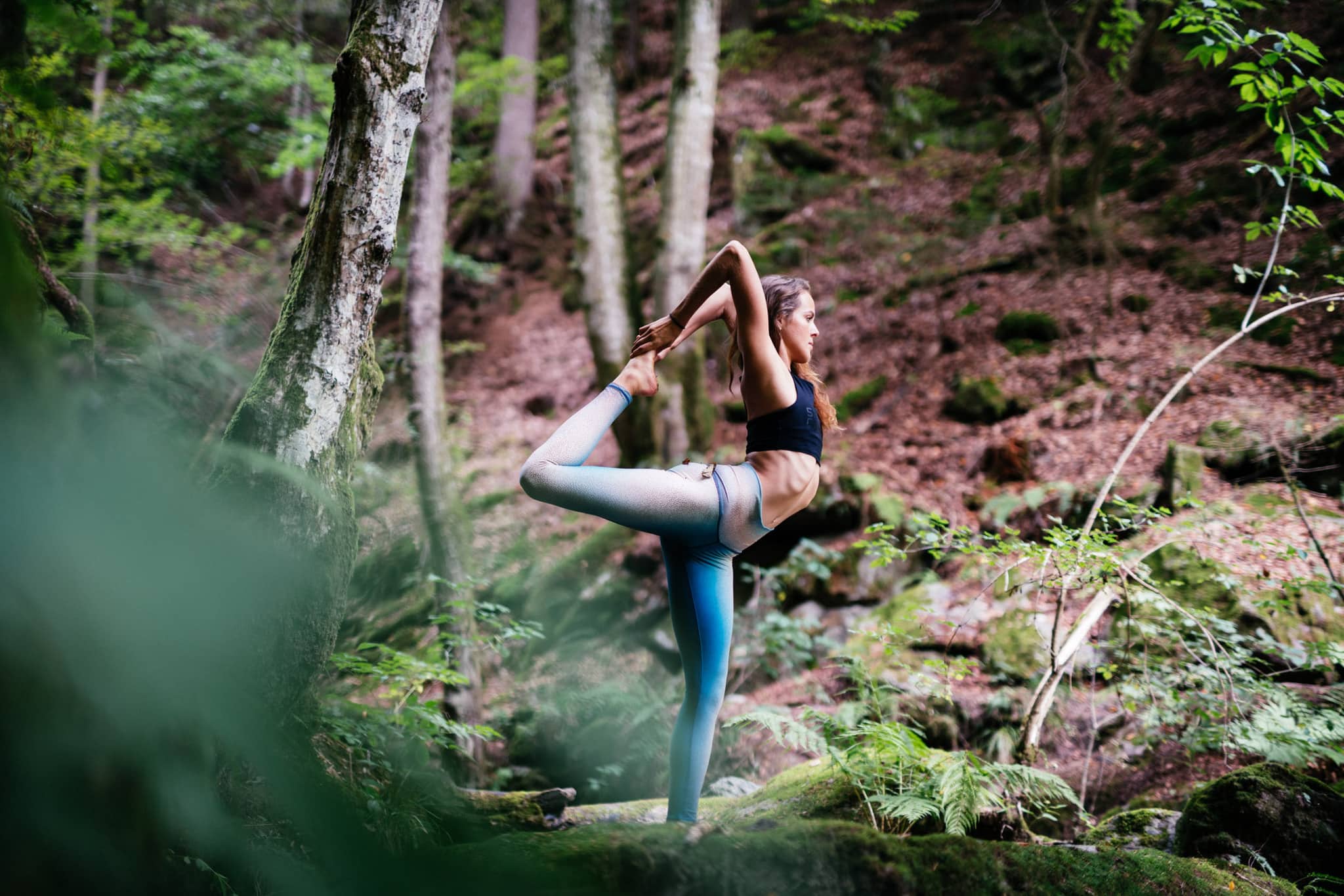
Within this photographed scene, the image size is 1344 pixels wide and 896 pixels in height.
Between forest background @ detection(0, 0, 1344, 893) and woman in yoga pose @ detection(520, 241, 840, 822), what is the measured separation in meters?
0.60

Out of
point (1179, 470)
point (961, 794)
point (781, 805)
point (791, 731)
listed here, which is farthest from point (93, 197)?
point (1179, 470)

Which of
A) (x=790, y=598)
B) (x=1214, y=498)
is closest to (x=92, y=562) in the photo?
(x=790, y=598)

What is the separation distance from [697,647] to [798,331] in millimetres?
1276

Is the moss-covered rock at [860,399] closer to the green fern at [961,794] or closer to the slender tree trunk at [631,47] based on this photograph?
the green fern at [961,794]

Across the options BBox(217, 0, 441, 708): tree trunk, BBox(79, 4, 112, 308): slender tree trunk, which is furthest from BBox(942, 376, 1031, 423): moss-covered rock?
BBox(79, 4, 112, 308): slender tree trunk

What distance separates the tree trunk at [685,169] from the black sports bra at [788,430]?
509 centimetres

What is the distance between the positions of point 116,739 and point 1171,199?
445 inches

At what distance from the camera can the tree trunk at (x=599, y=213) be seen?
7965 mm

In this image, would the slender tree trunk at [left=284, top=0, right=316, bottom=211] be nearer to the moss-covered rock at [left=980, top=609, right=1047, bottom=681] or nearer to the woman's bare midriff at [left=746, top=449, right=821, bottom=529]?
the woman's bare midriff at [left=746, top=449, right=821, bottom=529]

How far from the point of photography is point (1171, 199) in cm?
885

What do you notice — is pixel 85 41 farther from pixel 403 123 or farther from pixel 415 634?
pixel 415 634

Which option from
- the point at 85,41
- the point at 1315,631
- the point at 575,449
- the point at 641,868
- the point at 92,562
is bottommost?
the point at 1315,631

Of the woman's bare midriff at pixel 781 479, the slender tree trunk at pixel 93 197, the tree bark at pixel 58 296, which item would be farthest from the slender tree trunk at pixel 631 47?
the woman's bare midriff at pixel 781 479

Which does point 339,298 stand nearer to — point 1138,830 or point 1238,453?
point 1138,830
